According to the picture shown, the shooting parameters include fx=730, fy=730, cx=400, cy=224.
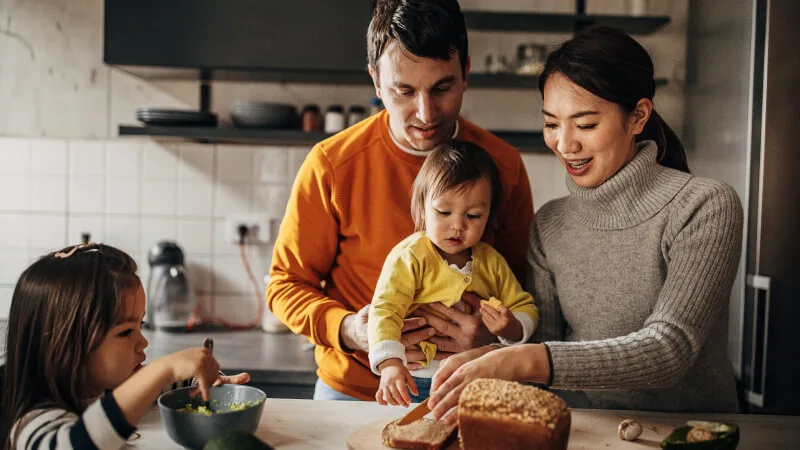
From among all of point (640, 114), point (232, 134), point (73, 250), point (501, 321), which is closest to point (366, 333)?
point (501, 321)

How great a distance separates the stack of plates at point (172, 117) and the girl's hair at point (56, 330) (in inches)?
66.0

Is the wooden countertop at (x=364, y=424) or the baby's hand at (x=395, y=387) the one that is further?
the baby's hand at (x=395, y=387)

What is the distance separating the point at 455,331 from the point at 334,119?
157 centimetres

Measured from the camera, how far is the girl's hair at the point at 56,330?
105 cm

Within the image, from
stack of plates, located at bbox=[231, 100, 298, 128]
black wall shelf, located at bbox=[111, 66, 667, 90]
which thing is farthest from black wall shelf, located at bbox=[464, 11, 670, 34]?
stack of plates, located at bbox=[231, 100, 298, 128]

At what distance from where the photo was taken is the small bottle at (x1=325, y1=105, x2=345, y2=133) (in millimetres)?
2854

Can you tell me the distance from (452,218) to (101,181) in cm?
214

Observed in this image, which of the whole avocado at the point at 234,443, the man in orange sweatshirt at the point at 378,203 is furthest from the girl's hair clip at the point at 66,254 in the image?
the man in orange sweatshirt at the point at 378,203

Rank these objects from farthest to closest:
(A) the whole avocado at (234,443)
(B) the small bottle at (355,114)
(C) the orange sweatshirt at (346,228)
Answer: (B) the small bottle at (355,114) → (C) the orange sweatshirt at (346,228) → (A) the whole avocado at (234,443)

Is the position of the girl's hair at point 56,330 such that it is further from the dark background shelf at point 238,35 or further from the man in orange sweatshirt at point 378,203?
the dark background shelf at point 238,35

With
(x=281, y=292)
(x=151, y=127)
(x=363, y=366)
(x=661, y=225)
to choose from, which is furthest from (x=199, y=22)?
(x=661, y=225)

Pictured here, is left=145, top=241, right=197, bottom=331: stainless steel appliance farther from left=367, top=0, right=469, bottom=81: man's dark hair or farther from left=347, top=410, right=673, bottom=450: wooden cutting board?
left=347, top=410, right=673, bottom=450: wooden cutting board

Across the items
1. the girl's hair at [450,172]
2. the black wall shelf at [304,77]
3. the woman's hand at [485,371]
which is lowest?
the woman's hand at [485,371]

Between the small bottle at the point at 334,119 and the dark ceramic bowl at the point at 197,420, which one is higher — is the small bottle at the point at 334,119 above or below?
above
